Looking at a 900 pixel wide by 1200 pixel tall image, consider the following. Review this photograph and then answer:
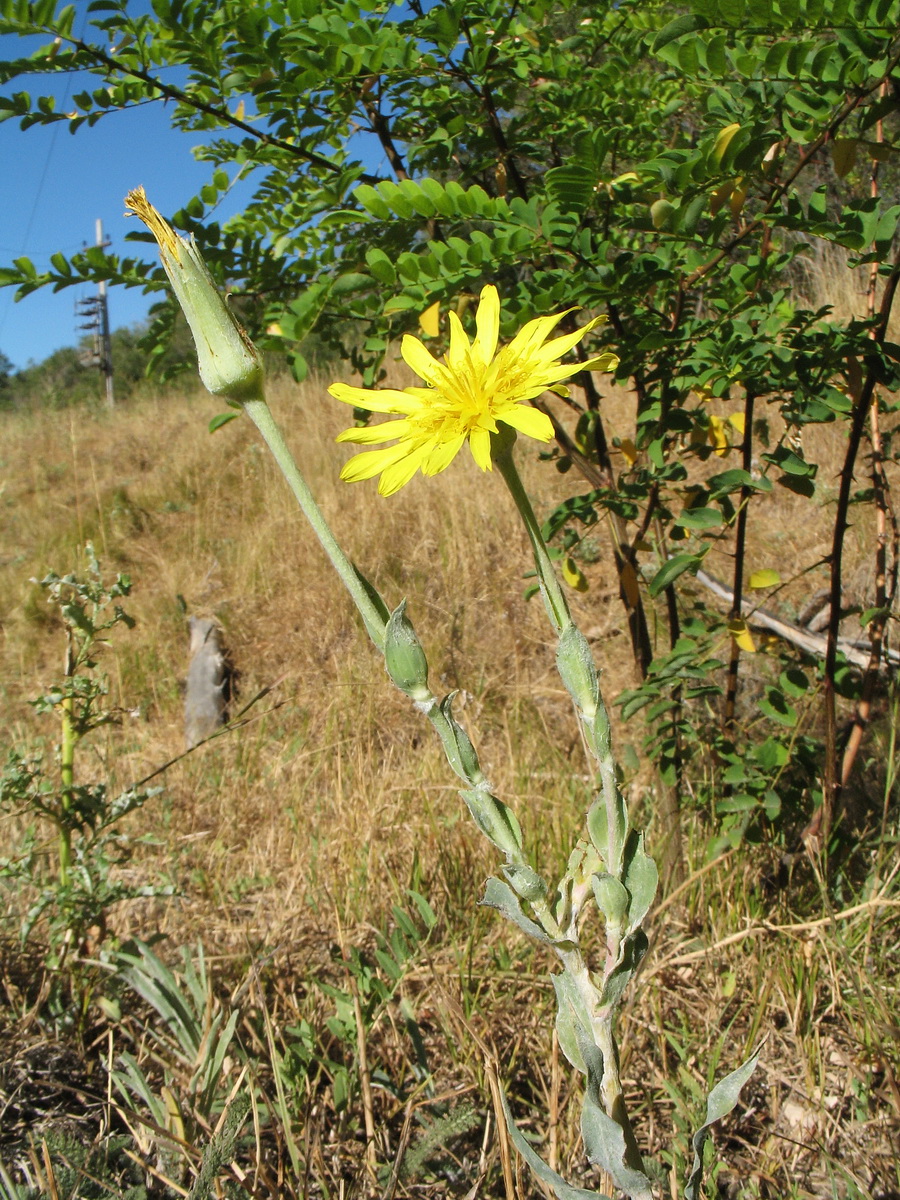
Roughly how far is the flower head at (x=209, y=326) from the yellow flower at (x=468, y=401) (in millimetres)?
105

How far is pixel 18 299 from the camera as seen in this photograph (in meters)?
1.38

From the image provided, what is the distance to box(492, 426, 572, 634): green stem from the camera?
601 millimetres

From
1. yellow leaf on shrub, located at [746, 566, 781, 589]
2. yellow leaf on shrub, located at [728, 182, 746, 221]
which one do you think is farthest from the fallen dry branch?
yellow leaf on shrub, located at [728, 182, 746, 221]

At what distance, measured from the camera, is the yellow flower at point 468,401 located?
70 centimetres

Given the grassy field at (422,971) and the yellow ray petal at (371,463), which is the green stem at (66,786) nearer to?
the grassy field at (422,971)

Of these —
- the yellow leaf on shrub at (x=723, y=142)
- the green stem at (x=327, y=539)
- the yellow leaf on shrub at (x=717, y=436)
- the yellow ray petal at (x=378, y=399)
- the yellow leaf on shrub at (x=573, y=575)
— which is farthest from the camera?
the yellow leaf on shrub at (x=573, y=575)

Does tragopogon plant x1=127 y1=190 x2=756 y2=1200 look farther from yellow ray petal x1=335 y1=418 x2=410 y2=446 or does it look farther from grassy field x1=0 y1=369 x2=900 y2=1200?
grassy field x1=0 y1=369 x2=900 y2=1200

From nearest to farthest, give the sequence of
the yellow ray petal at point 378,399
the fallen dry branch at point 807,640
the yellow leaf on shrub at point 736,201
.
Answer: the yellow ray petal at point 378,399 → the yellow leaf on shrub at point 736,201 → the fallen dry branch at point 807,640

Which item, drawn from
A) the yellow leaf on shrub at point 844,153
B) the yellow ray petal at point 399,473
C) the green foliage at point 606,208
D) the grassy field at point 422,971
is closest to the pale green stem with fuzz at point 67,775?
the grassy field at point 422,971

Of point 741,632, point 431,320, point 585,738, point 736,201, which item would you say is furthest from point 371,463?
point 741,632

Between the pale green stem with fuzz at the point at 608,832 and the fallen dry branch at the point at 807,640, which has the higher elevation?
the pale green stem with fuzz at the point at 608,832

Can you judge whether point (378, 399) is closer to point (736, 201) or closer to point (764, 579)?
point (736, 201)

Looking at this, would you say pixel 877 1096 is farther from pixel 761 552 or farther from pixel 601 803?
pixel 761 552

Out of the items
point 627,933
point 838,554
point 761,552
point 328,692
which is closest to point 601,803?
point 627,933
